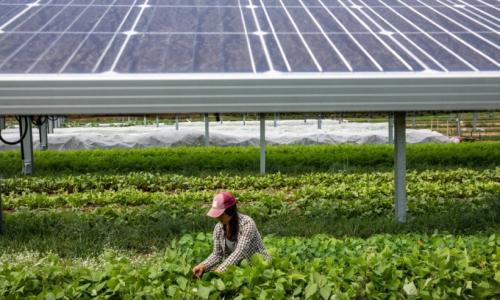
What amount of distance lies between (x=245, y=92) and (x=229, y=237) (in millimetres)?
2069

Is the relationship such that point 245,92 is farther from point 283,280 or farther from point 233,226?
point 283,280

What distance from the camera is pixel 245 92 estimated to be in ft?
22.1

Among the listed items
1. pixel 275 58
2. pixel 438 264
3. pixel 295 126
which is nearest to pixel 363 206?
pixel 275 58

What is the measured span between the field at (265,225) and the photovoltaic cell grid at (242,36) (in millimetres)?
2111

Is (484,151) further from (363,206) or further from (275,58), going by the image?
(275,58)

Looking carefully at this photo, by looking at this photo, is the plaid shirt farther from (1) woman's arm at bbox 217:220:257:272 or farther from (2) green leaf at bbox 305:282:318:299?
(2) green leaf at bbox 305:282:318:299

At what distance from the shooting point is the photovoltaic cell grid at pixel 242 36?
721cm

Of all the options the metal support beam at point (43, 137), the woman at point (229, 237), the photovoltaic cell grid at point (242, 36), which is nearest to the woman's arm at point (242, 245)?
the woman at point (229, 237)

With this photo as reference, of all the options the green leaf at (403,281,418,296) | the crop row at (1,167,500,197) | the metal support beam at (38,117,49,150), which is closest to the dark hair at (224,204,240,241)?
the green leaf at (403,281,418,296)

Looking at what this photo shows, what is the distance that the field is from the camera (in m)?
4.79

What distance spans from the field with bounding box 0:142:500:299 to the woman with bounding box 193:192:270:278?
0.46 ft

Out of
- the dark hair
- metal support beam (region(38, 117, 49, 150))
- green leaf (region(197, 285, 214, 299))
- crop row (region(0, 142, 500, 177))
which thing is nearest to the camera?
green leaf (region(197, 285, 214, 299))

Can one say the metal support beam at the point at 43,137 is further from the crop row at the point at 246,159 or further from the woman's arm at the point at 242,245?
the woman's arm at the point at 242,245

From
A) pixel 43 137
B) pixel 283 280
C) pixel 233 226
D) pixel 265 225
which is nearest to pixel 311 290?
pixel 283 280
